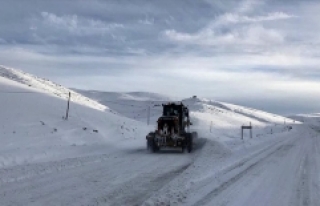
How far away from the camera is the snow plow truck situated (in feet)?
71.8

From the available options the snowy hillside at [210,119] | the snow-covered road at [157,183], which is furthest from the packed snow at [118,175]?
the snowy hillside at [210,119]

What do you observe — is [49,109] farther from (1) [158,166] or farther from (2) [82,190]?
(2) [82,190]

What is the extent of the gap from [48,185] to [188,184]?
145 inches

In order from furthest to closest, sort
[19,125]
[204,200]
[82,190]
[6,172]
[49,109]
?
[49,109] < [19,125] < [6,172] < [82,190] < [204,200]

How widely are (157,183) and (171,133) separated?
11448 millimetres

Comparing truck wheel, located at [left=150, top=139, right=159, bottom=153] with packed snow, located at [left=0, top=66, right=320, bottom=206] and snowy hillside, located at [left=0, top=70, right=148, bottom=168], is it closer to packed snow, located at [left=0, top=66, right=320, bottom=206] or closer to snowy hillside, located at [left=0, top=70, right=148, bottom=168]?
packed snow, located at [left=0, top=66, right=320, bottom=206]

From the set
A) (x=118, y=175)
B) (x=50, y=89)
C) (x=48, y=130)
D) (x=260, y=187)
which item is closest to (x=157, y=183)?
(x=118, y=175)

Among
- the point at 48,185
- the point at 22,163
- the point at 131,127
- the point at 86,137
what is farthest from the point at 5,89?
the point at 48,185

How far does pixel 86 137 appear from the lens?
931 inches

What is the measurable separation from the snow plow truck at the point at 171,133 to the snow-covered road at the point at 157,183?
18.0ft

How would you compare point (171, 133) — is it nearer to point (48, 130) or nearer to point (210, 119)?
point (48, 130)

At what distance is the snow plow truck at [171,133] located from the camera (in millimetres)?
21875

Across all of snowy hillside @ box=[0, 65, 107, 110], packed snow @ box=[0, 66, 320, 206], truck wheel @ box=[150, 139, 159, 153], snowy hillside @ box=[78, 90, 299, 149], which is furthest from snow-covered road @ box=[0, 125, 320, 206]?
snowy hillside @ box=[0, 65, 107, 110]

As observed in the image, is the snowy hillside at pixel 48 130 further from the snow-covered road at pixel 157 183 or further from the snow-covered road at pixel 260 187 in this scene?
the snow-covered road at pixel 260 187
